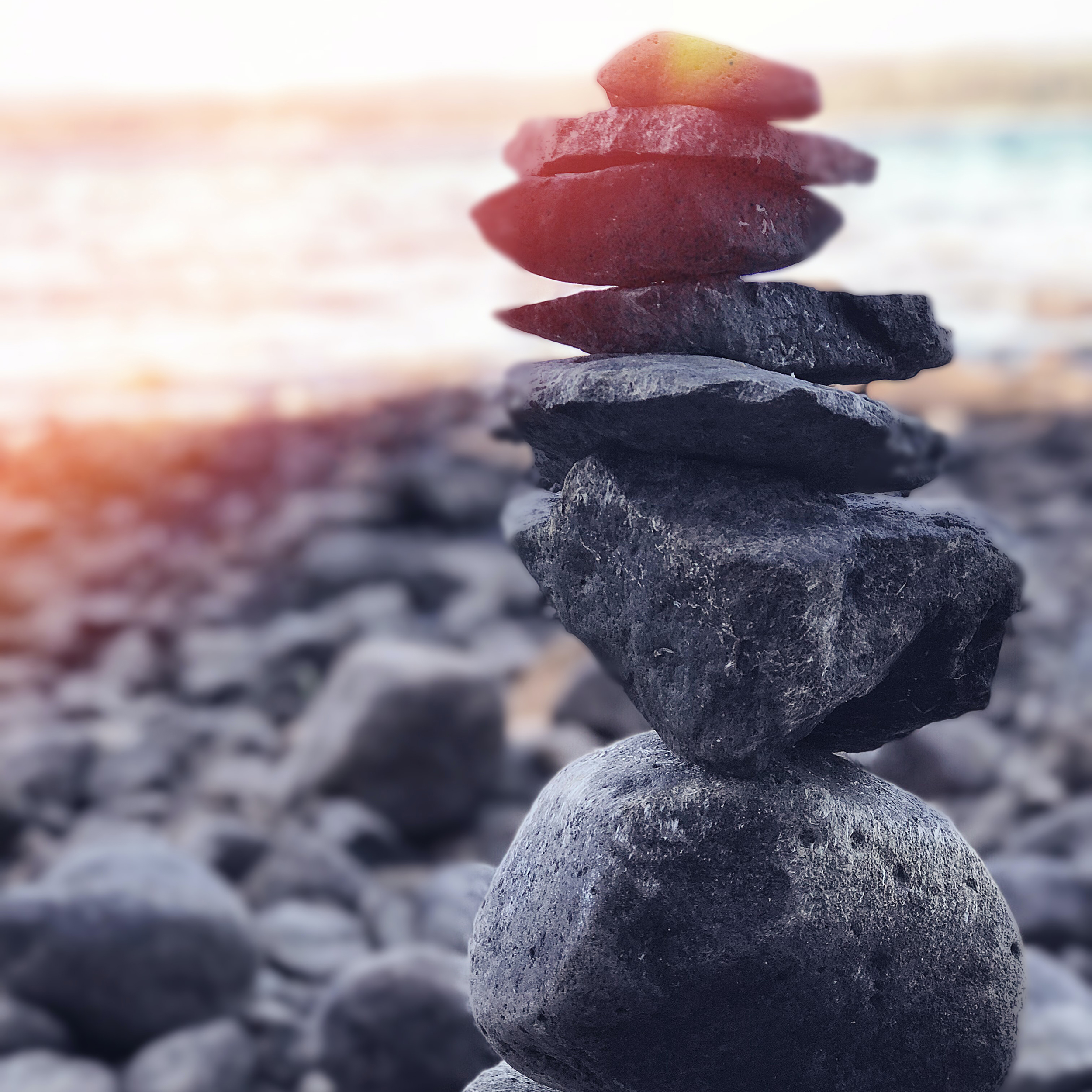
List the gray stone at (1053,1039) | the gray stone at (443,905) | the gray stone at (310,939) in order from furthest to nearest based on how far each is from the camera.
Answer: the gray stone at (310,939), the gray stone at (443,905), the gray stone at (1053,1039)

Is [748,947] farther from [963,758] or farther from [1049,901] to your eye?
[963,758]

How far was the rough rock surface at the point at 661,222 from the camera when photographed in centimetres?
284

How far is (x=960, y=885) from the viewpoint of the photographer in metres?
3.00

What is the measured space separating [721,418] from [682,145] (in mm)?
633

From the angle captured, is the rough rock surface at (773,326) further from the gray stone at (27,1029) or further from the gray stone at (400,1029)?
the gray stone at (27,1029)

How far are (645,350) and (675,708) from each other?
33.1 inches

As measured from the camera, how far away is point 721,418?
2.66m

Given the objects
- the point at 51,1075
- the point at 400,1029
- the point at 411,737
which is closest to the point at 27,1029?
the point at 51,1075

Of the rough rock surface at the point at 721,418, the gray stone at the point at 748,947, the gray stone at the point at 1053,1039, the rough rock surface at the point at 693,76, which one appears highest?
the rough rock surface at the point at 693,76

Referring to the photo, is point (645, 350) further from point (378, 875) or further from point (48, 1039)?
point (378, 875)

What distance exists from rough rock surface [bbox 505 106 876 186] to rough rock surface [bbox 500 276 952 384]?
27cm

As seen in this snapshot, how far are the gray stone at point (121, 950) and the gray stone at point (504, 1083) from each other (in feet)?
8.79

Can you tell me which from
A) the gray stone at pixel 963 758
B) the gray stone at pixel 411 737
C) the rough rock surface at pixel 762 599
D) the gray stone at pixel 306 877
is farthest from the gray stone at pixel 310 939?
the rough rock surface at pixel 762 599

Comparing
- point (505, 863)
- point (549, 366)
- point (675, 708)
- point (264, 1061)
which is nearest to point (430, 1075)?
point (264, 1061)
